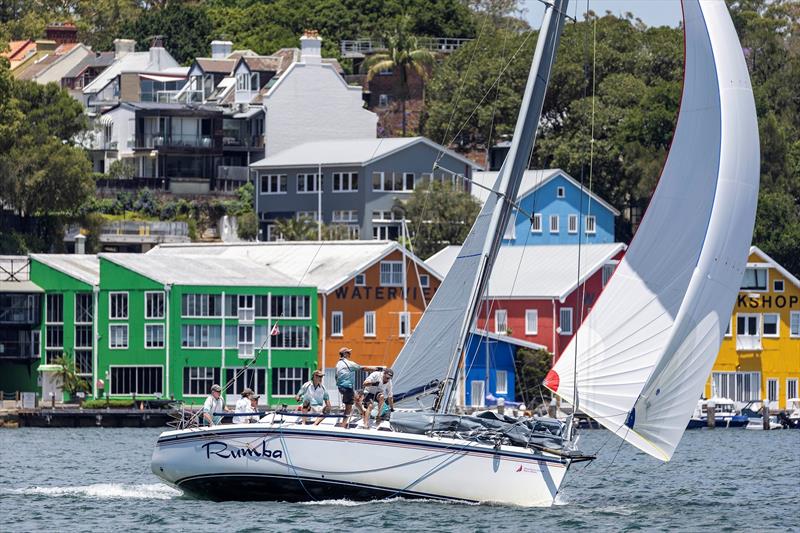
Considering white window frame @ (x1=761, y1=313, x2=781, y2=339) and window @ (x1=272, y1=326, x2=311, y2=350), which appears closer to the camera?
window @ (x1=272, y1=326, x2=311, y2=350)

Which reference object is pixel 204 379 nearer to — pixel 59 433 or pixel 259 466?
pixel 59 433

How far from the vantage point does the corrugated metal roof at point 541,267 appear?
76.9m

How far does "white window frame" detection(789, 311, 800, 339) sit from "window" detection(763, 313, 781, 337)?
1.71ft

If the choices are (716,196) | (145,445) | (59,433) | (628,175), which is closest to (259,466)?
(716,196)

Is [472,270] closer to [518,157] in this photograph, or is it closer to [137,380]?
[518,157]

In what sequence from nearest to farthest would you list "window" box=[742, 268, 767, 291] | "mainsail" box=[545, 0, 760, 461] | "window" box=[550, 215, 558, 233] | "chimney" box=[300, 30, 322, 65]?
"mainsail" box=[545, 0, 760, 461]
"window" box=[742, 268, 767, 291]
"window" box=[550, 215, 558, 233]
"chimney" box=[300, 30, 322, 65]

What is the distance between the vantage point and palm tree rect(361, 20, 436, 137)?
10912 cm

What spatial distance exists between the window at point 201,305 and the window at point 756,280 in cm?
2134

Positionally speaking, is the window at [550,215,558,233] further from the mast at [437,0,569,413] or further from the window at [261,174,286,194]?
the mast at [437,0,569,413]

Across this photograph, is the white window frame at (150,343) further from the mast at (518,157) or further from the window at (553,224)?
the mast at (518,157)

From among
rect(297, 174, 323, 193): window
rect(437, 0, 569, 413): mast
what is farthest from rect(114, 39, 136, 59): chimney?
rect(437, 0, 569, 413): mast

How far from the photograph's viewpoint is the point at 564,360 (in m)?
29.9

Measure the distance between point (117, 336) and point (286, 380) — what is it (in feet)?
20.5

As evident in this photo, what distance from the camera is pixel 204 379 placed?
7100 centimetres
